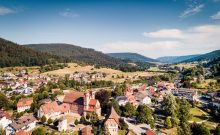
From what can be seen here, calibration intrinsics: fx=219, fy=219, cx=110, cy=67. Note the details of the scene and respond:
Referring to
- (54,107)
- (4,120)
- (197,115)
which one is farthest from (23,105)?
(197,115)

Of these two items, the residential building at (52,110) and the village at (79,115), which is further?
the residential building at (52,110)

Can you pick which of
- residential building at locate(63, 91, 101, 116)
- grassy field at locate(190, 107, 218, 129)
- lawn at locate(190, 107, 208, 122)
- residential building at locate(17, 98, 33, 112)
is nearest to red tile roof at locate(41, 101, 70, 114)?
residential building at locate(63, 91, 101, 116)

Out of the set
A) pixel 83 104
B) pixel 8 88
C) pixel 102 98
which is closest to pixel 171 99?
pixel 102 98

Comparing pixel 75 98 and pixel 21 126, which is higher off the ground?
pixel 75 98

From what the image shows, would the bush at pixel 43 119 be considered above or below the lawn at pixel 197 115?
above

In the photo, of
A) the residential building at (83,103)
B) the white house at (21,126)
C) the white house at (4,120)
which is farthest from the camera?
the residential building at (83,103)

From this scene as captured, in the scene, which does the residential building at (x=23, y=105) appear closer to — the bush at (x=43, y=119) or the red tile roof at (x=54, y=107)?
the red tile roof at (x=54, y=107)

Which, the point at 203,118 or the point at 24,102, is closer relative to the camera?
the point at 203,118

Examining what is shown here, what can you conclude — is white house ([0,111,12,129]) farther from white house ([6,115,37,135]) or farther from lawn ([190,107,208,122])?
lawn ([190,107,208,122])

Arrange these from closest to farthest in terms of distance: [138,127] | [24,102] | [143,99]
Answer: [138,127], [24,102], [143,99]

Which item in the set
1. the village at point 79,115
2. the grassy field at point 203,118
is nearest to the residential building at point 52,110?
the village at point 79,115

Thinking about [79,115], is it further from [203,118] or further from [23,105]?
→ [203,118]

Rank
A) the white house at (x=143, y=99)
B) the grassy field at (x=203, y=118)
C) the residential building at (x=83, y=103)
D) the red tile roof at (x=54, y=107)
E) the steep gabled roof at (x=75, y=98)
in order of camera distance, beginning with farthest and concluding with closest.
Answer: the white house at (x=143, y=99) → the steep gabled roof at (x=75, y=98) → the grassy field at (x=203, y=118) → the residential building at (x=83, y=103) → the red tile roof at (x=54, y=107)
